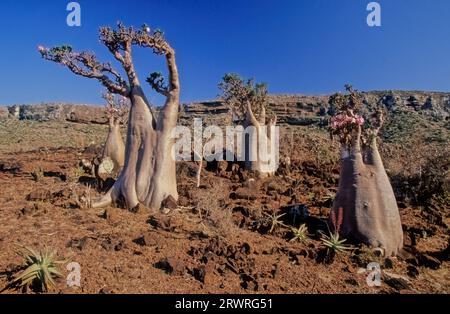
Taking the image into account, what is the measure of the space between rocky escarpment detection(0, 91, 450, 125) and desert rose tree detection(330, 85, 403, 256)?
2942 cm

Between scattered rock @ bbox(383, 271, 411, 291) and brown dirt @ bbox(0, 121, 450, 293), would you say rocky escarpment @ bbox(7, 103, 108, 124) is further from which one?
scattered rock @ bbox(383, 271, 411, 291)

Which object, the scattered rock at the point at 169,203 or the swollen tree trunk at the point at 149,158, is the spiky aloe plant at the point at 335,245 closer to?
the scattered rock at the point at 169,203

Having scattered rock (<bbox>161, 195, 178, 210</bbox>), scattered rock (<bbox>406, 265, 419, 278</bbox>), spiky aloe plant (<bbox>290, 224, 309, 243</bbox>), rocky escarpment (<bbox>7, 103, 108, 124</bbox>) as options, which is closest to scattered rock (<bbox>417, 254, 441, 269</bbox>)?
scattered rock (<bbox>406, 265, 419, 278</bbox>)

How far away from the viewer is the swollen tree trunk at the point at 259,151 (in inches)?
383

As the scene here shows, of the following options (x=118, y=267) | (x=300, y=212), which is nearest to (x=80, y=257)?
(x=118, y=267)

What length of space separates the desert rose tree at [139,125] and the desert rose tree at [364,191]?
9.71 ft

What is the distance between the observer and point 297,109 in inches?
1759

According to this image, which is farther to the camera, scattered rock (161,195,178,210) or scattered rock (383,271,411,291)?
scattered rock (161,195,178,210)

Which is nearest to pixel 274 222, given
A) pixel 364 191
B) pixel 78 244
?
pixel 364 191

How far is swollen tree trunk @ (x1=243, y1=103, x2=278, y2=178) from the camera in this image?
31.9ft

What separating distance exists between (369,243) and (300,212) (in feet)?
4.89

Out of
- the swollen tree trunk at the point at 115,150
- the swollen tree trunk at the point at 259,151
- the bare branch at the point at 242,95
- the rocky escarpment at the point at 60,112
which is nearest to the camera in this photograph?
the swollen tree trunk at the point at 259,151

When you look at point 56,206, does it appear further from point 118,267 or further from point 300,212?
point 300,212

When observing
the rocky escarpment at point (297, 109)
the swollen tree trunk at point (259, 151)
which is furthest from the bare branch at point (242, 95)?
the rocky escarpment at point (297, 109)
